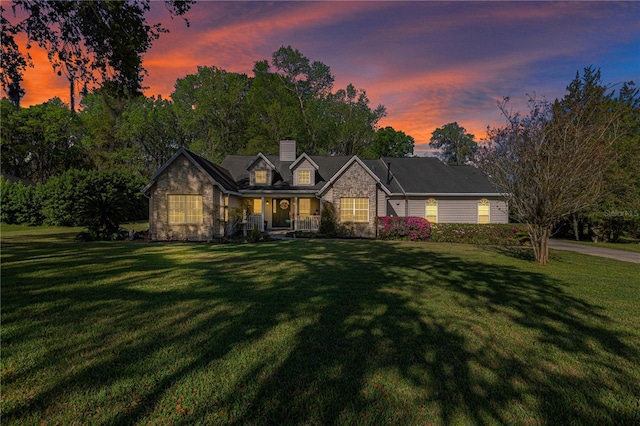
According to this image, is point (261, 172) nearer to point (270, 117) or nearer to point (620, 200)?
point (270, 117)

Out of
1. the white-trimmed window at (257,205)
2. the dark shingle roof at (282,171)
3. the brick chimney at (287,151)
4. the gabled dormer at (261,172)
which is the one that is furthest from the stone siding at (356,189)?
the brick chimney at (287,151)

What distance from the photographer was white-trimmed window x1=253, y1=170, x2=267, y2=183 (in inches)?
902

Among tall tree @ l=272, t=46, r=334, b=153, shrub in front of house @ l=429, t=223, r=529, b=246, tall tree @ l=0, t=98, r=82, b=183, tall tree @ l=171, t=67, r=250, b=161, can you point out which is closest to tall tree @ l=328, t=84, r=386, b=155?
tall tree @ l=272, t=46, r=334, b=153

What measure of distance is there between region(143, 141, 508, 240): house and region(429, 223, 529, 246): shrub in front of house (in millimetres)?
4769

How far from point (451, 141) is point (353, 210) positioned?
59499 mm

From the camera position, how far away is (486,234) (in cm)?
1727

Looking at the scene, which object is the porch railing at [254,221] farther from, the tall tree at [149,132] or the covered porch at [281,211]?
the tall tree at [149,132]

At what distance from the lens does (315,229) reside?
2141 cm

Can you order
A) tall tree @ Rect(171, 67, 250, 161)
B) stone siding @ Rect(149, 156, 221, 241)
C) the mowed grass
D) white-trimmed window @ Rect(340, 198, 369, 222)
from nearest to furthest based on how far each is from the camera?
the mowed grass
stone siding @ Rect(149, 156, 221, 241)
white-trimmed window @ Rect(340, 198, 369, 222)
tall tree @ Rect(171, 67, 250, 161)

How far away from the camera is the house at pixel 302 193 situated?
58.3 ft

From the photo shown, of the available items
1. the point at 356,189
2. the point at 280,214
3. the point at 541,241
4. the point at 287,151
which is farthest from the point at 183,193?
the point at 541,241

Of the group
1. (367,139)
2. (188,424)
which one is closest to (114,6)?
(188,424)

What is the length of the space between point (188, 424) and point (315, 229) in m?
18.9

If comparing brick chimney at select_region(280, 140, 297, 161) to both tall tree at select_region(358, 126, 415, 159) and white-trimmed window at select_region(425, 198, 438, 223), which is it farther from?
tall tree at select_region(358, 126, 415, 159)
